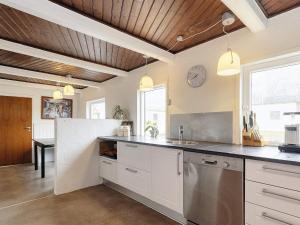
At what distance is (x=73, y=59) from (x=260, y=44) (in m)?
2.89

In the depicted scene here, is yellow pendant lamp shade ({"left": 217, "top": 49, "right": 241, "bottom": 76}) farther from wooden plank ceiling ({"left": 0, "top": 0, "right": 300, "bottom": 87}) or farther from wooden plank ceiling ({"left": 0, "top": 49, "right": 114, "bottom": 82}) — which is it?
wooden plank ceiling ({"left": 0, "top": 49, "right": 114, "bottom": 82})

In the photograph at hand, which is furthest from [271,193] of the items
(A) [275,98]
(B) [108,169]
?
(B) [108,169]

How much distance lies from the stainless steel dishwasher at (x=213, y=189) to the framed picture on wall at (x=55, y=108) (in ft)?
16.8

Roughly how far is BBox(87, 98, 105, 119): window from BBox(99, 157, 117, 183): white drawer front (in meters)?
2.09

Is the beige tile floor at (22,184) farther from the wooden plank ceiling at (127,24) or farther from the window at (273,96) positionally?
the window at (273,96)

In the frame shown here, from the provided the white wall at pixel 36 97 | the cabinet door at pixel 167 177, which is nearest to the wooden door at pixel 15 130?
the white wall at pixel 36 97

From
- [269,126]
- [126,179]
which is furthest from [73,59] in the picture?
[269,126]

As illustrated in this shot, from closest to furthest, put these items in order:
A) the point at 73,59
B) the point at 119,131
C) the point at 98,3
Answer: the point at 98,3 → the point at 73,59 → the point at 119,131

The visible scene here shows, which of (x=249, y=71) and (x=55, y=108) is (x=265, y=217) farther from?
(x=55, y=108)

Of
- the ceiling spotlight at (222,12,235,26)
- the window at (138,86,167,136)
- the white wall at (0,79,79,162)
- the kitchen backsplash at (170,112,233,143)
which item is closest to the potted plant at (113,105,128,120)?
the window at (138,86,167,136)

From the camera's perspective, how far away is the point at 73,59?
10.9 feet

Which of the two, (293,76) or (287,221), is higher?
(293,76)

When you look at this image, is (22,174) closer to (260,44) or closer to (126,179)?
(126,179)

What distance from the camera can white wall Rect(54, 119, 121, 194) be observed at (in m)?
2.97
